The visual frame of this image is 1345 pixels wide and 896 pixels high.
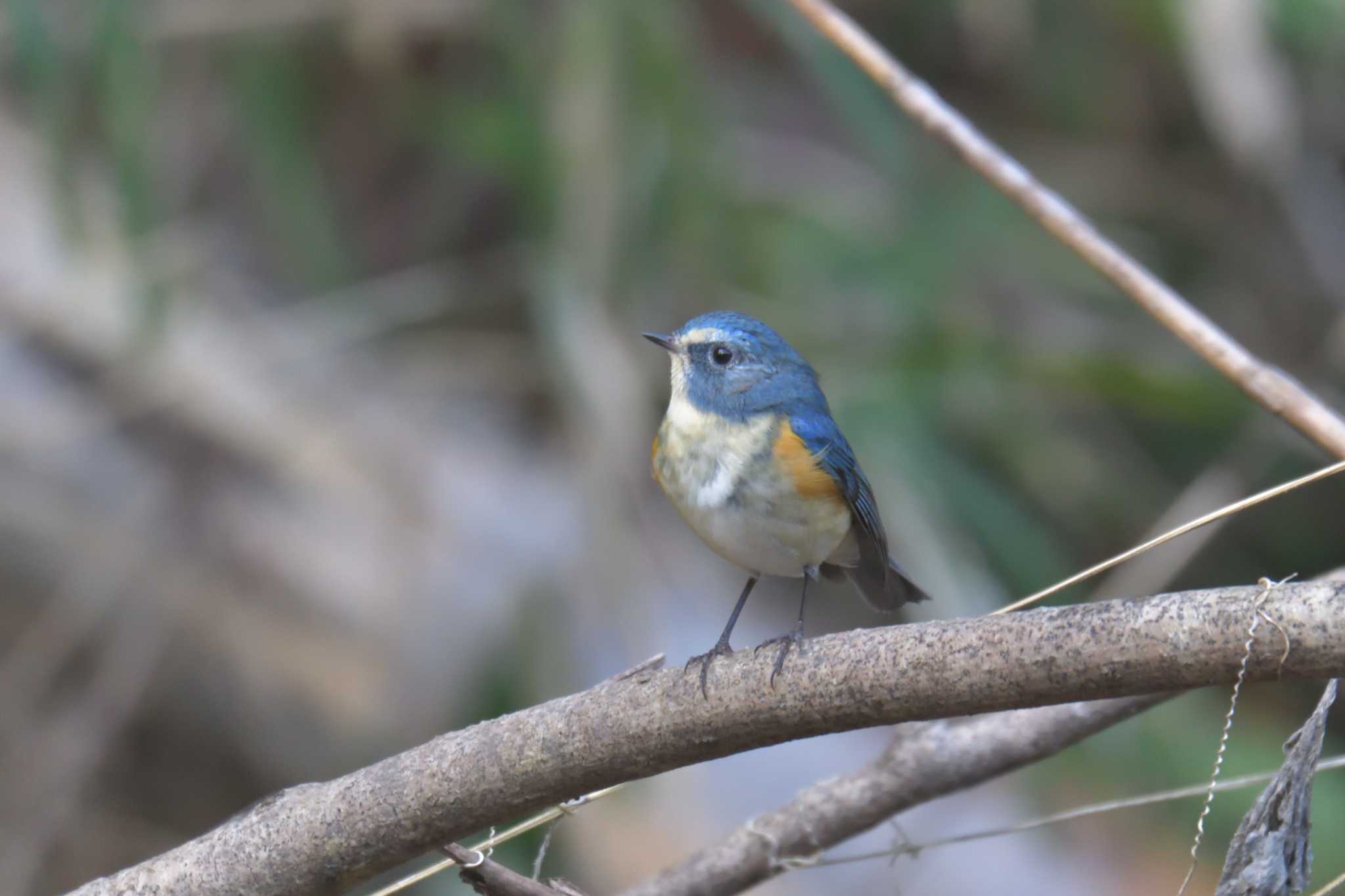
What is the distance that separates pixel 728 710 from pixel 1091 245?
1.15m

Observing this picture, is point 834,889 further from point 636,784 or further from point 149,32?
point 149,32

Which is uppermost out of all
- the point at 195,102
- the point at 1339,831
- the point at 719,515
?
the point at 195,102

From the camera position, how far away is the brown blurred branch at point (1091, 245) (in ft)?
6.93

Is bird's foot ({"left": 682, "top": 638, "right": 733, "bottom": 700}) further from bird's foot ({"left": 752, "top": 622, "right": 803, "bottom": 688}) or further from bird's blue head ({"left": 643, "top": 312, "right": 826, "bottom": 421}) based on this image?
bird's blue head ({"left": 643, "top": 312, "right": 826, "bottom": 421})

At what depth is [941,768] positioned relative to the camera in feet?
7.74

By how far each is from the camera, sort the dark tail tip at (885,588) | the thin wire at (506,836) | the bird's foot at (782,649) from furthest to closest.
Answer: the dark tail tip at (885,588)
the thin wire at (506,836)
the bird's foot at (782,649)

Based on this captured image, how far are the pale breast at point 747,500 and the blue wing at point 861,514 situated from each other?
49mm

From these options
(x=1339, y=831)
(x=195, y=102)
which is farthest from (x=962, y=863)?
(x=195, y=102)

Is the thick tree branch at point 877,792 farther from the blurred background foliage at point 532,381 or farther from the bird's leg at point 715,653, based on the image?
the blurred background foliage at point 532,381

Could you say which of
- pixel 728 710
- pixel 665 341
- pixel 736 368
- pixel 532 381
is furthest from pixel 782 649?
pixel 532 381

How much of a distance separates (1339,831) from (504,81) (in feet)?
12.9

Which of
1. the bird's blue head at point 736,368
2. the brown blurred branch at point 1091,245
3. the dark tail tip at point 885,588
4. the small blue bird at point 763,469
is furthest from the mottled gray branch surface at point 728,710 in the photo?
the dark tail tip at point 885,588

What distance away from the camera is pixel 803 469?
8.20 ft

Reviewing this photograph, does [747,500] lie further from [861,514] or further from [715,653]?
[715,653]
